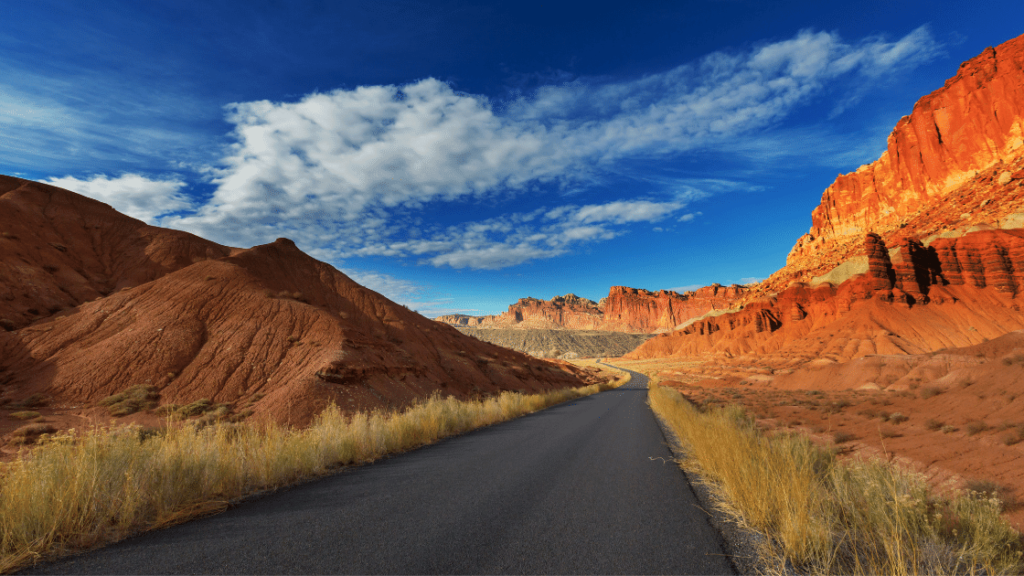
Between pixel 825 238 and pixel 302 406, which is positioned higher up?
pixel 825 238

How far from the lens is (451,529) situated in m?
5.16

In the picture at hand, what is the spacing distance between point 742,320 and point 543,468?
105 meters

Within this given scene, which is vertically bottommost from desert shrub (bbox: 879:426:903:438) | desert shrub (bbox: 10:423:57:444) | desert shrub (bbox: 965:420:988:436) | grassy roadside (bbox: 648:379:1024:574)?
desert shrub (bbox: 879:426:903:438)

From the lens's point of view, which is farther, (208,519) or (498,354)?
(498,354)

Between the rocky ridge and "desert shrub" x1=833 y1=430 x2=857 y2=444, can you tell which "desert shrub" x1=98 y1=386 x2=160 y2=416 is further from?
the rocky ridge

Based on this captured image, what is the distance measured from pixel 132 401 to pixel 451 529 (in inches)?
975

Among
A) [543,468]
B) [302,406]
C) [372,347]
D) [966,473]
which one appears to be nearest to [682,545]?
[543,468]

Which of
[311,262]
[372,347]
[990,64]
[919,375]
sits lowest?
Answer: [919,375]

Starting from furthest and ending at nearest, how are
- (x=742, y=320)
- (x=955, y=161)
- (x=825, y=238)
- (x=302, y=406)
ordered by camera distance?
(x=825, y=238)
(x=742, y=320)
(x=955, y=161)
(x=302, y=406)

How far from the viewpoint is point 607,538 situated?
194 inches

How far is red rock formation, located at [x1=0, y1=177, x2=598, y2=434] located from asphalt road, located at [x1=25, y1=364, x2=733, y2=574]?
52.0 ft

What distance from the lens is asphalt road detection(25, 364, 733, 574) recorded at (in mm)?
4148

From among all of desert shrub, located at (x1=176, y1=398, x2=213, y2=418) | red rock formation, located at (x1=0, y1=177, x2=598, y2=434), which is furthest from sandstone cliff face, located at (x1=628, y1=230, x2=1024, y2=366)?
desert shrub, located at (x1=176, y1=398, x2=213, y2=418)

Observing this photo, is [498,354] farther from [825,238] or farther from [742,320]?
[825,238]
